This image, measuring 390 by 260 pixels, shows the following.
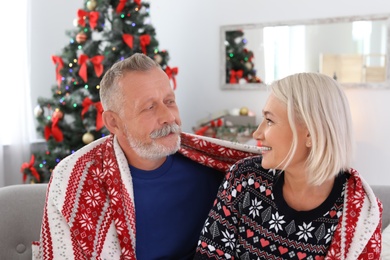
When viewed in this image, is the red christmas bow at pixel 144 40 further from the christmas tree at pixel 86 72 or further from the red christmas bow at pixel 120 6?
the red christmas bow at pixel 120 6

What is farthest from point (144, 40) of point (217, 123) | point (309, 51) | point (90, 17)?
point (309, 51)

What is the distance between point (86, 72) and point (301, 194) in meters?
2.55

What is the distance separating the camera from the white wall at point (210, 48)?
451cm

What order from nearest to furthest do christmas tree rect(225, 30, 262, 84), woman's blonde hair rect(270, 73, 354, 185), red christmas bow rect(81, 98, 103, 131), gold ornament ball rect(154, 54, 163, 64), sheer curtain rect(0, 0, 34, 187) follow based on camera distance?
woman's blonde hair rect(270, 73, 354, 185), red christmas bow rect(81, 98, 103, 131), gold ornament ball rect(154, 54, 163, 64), sheer curtain rect(0, 0, 34, 187), christmas tree rect(225, 30, 262, 84)

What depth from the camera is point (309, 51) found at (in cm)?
475

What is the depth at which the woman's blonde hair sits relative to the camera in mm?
1376

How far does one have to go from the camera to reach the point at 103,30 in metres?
3.87

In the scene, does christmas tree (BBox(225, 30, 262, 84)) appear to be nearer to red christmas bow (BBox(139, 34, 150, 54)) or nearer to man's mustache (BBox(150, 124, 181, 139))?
red christmas bow (BBox(139, 34, 150, 54))

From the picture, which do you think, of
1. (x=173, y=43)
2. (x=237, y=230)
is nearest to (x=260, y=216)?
(x=237, y=230)

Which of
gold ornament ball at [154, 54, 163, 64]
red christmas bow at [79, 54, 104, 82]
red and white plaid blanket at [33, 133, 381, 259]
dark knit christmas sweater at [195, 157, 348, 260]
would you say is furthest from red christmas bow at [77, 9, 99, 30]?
dark knit christmas sweater at [195, 157, 348, 260]

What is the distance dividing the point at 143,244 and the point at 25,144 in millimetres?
3166

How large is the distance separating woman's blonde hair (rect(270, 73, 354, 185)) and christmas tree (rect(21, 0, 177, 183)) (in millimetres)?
2491

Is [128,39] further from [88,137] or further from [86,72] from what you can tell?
[88,137]

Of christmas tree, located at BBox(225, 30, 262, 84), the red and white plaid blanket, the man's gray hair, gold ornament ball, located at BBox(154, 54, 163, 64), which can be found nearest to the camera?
the red and white plaid blanket
